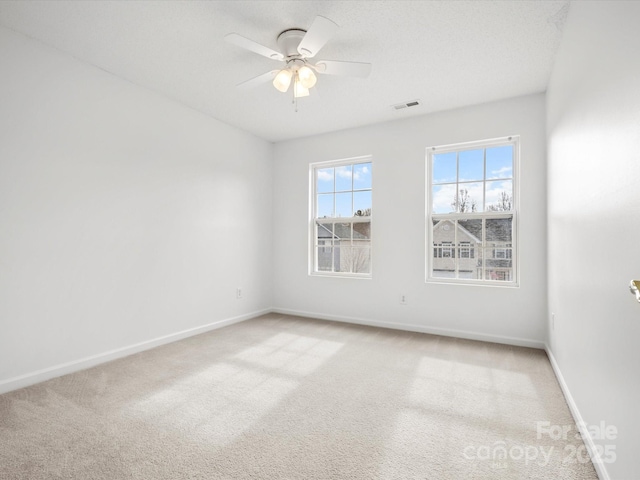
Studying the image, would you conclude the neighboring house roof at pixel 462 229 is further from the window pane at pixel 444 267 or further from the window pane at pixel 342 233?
the window pane at pixel 342 233

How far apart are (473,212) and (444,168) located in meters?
0.65

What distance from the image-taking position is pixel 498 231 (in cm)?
362

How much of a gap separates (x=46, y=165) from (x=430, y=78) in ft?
11.2

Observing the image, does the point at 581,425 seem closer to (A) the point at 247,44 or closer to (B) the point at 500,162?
(B) the point at 500,162

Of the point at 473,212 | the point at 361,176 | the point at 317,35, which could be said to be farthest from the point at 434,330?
the point at 317,35

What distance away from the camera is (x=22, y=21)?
2279 millimetres

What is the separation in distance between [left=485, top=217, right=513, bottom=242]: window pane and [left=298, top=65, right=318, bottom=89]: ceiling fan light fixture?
8.31 ft

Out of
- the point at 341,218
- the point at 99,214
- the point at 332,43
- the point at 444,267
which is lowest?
the point at 444,267

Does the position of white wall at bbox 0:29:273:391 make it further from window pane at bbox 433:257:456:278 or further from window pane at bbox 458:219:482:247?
window pane at bbox 458:219:482:247

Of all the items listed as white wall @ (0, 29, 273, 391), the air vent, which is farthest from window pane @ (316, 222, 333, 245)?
the air vent

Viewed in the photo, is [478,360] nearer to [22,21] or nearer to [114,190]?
[114,190]

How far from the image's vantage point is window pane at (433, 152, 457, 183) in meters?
3.88

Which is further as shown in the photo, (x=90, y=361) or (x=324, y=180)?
(x=324, y=180)

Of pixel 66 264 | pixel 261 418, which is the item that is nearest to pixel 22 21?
pixel 66 264
